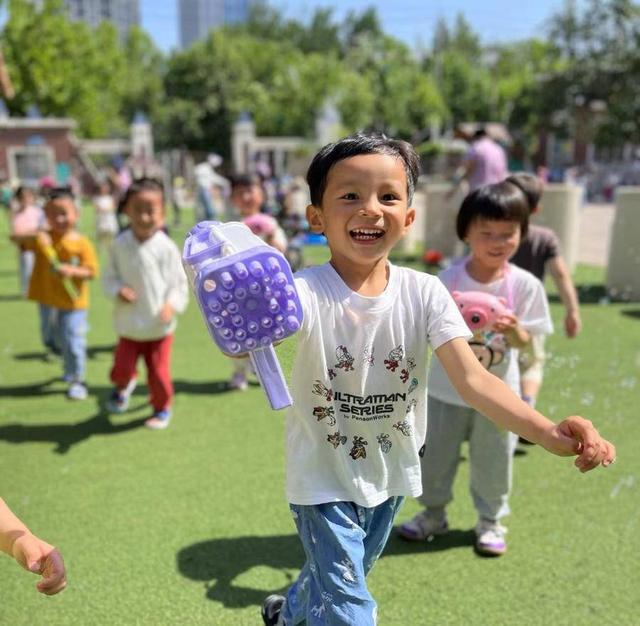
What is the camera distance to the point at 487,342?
2.87 meters

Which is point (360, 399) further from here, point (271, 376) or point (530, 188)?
point (530, 188)

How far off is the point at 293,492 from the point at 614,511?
6.78ft

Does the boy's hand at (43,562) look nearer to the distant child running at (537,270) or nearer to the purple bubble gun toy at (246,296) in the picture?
the purple bubble gun toy at (246,296)

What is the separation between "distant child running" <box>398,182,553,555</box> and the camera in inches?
116

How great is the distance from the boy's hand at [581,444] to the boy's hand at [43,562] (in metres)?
1.11

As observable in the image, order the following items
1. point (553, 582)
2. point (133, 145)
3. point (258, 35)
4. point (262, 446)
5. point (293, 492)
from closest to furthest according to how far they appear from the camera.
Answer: point (293, 492), point (553, 582), point (262, 446), point (133, 145), point (258, 35)

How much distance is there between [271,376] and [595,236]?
15.0 meters

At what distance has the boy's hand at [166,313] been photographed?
14.4 ft

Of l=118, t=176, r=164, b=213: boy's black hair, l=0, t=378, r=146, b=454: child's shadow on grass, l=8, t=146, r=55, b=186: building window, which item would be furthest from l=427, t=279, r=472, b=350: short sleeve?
l=8, t=146, r=55, b=186: building window

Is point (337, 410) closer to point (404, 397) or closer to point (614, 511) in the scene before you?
point (404, 397)

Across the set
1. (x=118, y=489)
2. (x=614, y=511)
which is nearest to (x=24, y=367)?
(x=118, y=489)

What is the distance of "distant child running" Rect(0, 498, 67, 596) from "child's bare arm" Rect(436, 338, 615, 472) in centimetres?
106

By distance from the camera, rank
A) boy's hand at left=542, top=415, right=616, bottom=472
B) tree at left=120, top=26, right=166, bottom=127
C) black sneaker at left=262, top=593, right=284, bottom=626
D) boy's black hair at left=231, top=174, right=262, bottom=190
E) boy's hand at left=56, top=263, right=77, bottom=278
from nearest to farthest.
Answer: boy's hand at left=542, top=415, right=616, bottom=472 < black sneaker at left=262, top=593, right=284, bottom=626 < boy's hand at left=56, top=263, right=77, bottom=278 < boy's black hair at left=231, top=174, right=262, bottom=190 < tree at left=120, top=26, right=166, bottom=127

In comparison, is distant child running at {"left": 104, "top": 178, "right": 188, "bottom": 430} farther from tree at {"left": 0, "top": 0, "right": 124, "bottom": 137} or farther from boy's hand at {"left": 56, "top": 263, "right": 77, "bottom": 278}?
tree at {"left": 0, "top": 0, "right": 124, "bottom": 137}
